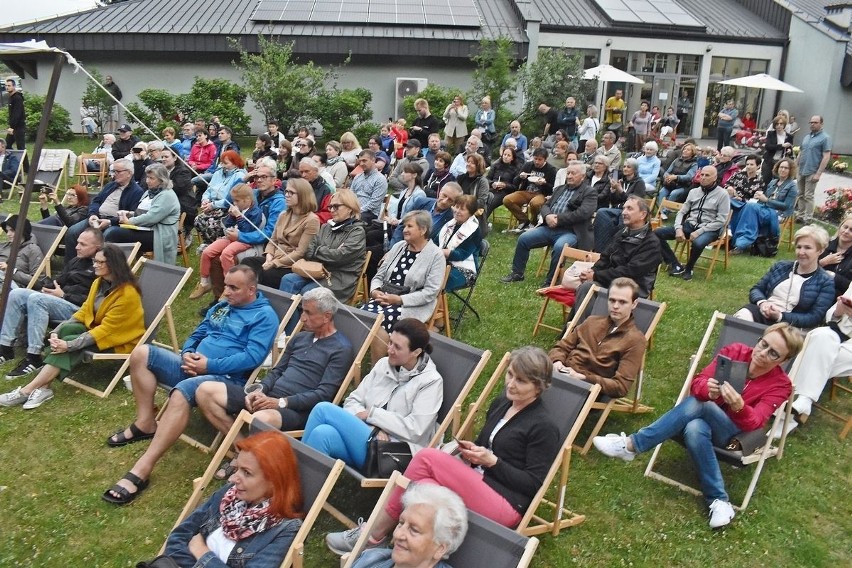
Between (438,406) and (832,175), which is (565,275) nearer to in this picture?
(438,406)

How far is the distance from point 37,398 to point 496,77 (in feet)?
48.5

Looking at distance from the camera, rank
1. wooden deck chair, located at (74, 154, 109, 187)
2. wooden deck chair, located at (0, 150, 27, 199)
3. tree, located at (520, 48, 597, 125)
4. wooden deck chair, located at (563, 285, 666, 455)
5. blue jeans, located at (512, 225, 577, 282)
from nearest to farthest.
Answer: wooden deck chair, located at (563, 285, 666, 455) < blue jeans, located at (512, 225, 577, 282) < wooden deck chair, located at (0, 150, 27, 199) < wooden deck chair, located at (74, 154, 109, 187) < tree, located at (520, 48, 597, 125)

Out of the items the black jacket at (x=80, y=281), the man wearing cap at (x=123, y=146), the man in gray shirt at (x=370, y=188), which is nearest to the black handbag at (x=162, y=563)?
the black jacket at (x=80, y=281)

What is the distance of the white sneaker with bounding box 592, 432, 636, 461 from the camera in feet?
15.7

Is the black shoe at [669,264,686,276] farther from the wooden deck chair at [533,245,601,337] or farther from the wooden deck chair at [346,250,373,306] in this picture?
the wooden deck chair at [346,250,373,306]

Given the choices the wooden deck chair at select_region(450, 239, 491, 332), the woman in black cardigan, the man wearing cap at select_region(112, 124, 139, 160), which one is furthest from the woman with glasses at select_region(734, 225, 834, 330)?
the man wearing cap at select_region(112, 124, 139, 160)

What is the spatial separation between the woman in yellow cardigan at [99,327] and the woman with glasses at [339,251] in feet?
4.48

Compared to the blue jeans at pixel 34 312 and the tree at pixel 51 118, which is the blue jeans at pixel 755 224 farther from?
the tree at pixel 51 118

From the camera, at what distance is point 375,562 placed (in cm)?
326

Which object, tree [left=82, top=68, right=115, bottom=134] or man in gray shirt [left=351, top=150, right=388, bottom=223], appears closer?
man in gray shirt [left=351, top=150, right=388, bottom=223]

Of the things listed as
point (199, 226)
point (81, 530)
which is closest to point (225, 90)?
point (199, 226)

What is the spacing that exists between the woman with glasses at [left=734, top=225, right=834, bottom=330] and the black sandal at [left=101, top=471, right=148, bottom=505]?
178 inches

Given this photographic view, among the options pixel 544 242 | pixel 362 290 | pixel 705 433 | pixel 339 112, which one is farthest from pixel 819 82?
pixel 705 433

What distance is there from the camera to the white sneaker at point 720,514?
4.17m
